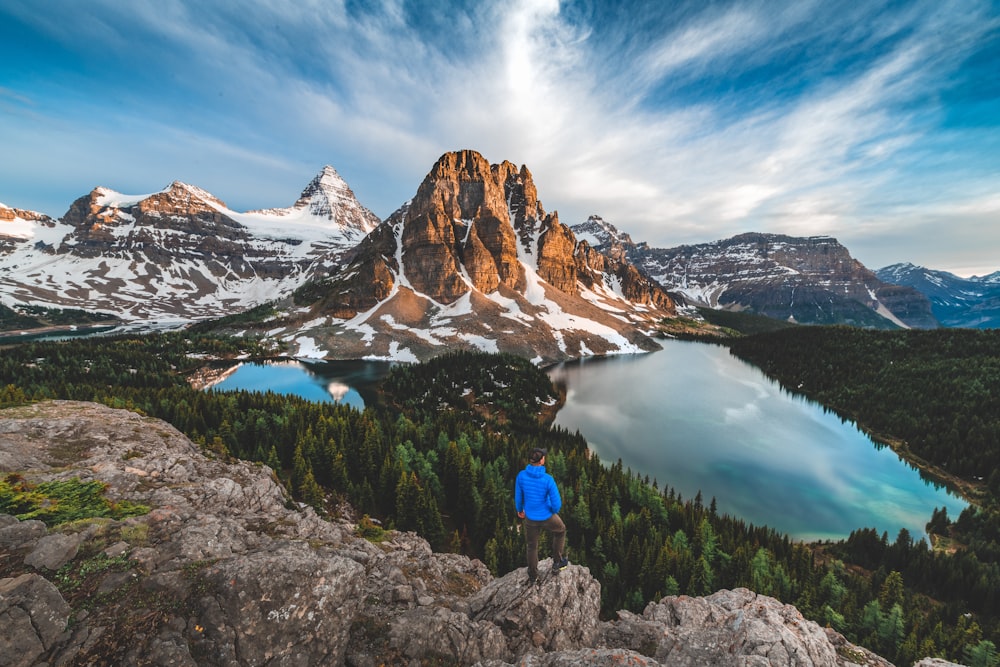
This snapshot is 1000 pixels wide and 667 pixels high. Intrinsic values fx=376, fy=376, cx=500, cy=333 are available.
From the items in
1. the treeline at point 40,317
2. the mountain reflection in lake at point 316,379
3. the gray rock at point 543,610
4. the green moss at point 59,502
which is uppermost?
the green moss at point 59,502

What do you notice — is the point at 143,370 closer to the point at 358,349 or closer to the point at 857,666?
the point at 358,349

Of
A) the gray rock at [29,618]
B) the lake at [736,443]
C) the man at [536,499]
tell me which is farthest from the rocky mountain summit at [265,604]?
the lake at [736,443]

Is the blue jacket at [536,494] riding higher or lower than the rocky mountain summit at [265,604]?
higher

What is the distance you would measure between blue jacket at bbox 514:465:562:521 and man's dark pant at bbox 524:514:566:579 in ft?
0.80

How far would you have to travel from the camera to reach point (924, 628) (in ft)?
65.1

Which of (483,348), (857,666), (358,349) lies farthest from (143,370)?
(857,666)

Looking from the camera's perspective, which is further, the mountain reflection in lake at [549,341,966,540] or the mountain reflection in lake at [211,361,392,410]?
the mountain reflection in lake at [211,361,392,410]

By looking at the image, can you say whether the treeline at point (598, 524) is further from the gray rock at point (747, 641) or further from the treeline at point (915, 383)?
the treeline at point (915, 383)

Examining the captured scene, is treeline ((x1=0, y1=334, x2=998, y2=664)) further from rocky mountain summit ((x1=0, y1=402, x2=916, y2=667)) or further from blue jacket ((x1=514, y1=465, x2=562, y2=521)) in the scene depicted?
blue jacket ((x1=514, y1=465, x2=562, y2=521))

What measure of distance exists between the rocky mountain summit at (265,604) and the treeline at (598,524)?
8605mm

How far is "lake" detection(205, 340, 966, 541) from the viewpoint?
120 feet

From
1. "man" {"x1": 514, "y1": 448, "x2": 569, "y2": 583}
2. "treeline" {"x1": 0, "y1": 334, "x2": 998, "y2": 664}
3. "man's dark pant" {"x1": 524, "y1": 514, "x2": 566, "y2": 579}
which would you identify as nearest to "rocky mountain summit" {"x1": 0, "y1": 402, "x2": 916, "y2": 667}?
"man's dark pant" {"x1": 524, "y1": 514, "x2": 566, "y2": 579}

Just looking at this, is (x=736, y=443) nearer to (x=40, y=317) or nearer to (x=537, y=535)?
(x=537, y=535)

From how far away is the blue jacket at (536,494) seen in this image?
947 cm
